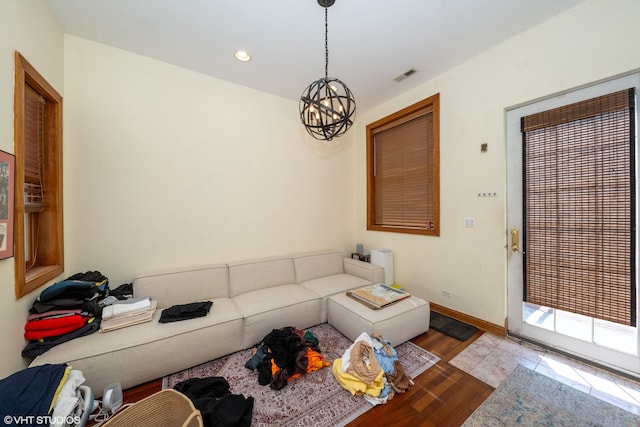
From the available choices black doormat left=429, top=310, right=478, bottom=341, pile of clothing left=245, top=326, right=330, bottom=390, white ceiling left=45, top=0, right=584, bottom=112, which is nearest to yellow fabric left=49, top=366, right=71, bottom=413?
pile of clothing left=245, top=326, right=330, bottom=390

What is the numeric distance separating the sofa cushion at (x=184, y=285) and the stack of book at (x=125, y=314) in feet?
0.75

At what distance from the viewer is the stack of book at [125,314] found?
181 centimetres

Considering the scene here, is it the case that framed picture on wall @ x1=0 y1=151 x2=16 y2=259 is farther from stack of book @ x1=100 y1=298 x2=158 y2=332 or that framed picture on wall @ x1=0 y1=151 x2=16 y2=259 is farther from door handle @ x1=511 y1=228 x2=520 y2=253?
door handle @ x1=511 y1=228 x2=520 y2=253

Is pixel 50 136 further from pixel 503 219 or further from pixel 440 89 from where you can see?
pixel 503 219

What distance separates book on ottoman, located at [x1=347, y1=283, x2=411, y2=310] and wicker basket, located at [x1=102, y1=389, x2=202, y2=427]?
5.49 feet

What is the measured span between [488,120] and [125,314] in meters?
3.95

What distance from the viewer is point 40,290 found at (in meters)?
1.77

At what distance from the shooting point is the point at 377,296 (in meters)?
2.47

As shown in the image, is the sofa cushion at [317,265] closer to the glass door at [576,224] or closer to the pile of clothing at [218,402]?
the pile of clothing at [218,402]

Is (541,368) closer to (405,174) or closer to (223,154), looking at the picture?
(405,174)

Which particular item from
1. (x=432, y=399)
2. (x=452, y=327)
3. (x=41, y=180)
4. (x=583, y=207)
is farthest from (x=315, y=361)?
(x=41, y=180)

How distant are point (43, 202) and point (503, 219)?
4321 millimetres

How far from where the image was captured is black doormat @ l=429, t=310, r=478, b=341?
2.42 metres

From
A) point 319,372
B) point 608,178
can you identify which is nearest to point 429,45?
point 608,178
